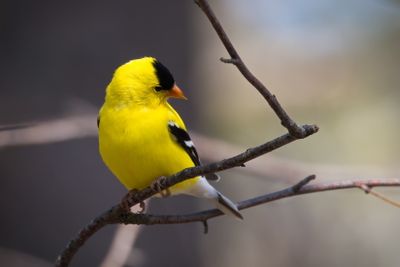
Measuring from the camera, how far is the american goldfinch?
2424 mm

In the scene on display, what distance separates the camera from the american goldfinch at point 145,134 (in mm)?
Answer: 2424

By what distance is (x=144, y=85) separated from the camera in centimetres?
266

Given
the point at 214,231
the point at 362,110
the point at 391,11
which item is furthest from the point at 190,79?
the point at 391,11

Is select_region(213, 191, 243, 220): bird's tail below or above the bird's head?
below

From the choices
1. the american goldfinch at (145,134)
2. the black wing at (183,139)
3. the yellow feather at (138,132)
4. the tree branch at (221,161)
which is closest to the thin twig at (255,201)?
the tree branch at (221,161)

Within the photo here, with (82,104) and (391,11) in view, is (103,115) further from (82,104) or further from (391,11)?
(391,11)

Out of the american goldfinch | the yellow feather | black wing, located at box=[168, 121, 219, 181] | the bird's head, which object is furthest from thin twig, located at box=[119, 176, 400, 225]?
the bird's head

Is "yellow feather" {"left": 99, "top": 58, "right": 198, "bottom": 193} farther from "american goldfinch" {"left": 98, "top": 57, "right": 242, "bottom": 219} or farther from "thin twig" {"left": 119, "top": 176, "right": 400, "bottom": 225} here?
"thin twig" {"left": 119, "top": 176, "right": 400, "bottom": 225}

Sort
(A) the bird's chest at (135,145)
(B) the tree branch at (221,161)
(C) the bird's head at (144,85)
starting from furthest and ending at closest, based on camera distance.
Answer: (C) the bird's head at (144,85) → (A) the bird's chest at (135,145) → (B) the tree branch at (221,161)

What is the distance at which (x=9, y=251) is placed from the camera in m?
3.21

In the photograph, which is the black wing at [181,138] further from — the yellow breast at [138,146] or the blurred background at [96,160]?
the blurred background at [96,160]

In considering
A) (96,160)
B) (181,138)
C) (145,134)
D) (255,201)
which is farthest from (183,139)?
(96,160)

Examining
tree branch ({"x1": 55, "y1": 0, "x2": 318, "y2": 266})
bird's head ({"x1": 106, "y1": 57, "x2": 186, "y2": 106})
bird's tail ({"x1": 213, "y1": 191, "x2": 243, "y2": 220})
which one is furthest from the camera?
bird's head ({"x1": 106, "y1": 57, "x2": 186, "y2": 106})

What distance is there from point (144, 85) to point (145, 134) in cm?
31
